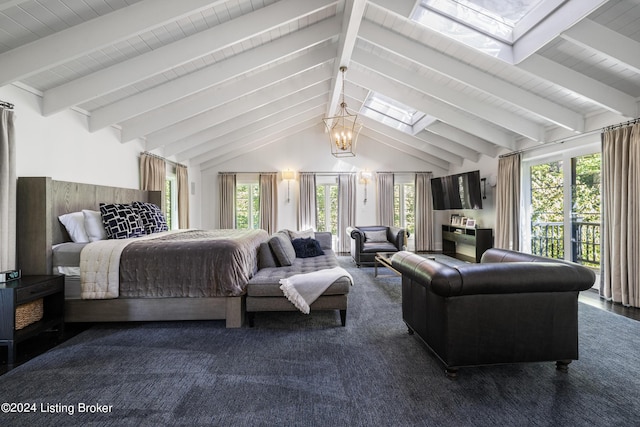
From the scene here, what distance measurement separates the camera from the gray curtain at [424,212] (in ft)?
26.6

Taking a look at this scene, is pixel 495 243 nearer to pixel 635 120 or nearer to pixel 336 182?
pixel 635 120

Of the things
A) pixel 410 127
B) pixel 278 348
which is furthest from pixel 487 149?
pixel 278 348

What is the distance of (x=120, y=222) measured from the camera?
11.5ft

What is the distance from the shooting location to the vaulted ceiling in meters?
2.63

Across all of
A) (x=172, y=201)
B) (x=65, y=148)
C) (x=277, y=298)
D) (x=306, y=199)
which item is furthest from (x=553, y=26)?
(x=172, y=201)

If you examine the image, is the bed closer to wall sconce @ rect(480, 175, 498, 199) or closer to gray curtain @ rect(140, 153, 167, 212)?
gray curtain @ rect(140, 153, 167, 212)

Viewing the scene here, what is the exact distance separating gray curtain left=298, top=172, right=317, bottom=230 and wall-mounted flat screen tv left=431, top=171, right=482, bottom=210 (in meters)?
2.99

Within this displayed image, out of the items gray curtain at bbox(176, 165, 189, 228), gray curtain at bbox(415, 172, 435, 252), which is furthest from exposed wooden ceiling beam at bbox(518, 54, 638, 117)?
gray curtain at bbox(176, 165, 189, 228)

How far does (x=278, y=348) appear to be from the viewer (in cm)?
252

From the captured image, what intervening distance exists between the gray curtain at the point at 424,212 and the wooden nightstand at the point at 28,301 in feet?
23.8

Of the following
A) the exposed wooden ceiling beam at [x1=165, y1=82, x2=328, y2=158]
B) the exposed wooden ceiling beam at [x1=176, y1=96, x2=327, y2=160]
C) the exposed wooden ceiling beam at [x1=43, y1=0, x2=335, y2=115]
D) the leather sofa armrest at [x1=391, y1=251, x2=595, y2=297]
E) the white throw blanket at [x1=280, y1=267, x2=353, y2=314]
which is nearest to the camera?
the leather sofa armrest at [x1=391, y1=251, x2=595, y2=297]

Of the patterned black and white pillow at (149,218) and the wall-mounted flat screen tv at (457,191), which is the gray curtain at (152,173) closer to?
the patterned black and white pillow at (149,218)

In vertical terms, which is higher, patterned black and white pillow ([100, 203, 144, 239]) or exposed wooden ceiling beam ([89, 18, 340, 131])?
exposed wooden ceiling beam ([89, 18, 340, 131])

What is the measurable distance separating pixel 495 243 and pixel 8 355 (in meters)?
6.78
